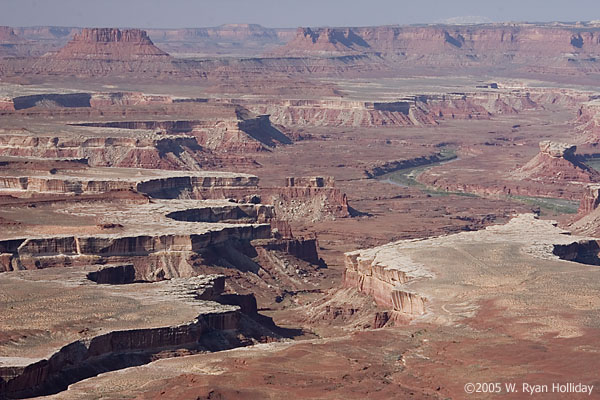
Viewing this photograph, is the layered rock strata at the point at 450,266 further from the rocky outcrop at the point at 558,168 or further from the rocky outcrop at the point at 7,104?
the rocky outcrop at the point at 7,104

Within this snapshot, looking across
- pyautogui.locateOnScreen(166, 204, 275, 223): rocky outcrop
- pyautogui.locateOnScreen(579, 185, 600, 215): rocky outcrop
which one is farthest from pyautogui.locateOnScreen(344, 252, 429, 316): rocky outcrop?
pyautogui.locateOnScreen(579, 185, 600, 215): rocky outcrop

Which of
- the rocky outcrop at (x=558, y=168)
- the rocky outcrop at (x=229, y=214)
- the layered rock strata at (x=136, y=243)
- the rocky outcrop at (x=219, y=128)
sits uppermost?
the rocky outcrop at (x=219, y=128)

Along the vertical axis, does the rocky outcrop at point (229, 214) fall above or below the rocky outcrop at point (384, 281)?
above

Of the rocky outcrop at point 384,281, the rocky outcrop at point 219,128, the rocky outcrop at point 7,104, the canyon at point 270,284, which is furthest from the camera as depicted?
the rocky outcrop at point 7,104

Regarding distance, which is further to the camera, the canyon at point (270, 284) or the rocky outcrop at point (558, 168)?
the rocky outcrop at point (558, 168)

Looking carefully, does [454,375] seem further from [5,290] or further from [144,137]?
[144,137]

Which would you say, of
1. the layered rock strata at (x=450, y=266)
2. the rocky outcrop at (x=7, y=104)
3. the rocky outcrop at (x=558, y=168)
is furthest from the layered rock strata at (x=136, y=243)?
the rocky outcrop at (x=7, y=104)

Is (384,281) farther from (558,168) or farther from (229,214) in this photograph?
(558,168)

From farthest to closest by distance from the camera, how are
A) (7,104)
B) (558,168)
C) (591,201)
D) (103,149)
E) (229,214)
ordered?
(7,104) → (558,168) → (103,149) → (591,201) → (229,214)

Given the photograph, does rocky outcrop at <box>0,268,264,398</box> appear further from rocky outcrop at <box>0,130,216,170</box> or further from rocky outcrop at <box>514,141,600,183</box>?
rocky outcrop at <box>514,141,600,183</box>

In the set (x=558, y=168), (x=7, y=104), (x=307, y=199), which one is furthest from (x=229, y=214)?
(x=7, y=104)
